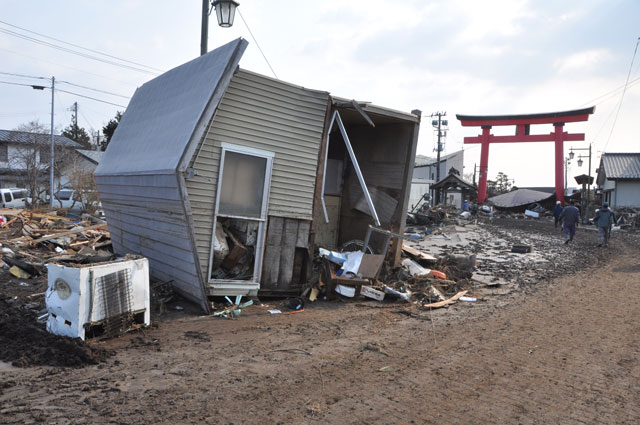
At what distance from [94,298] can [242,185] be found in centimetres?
307

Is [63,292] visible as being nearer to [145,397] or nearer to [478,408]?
[145,397]

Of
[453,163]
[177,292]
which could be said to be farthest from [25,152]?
[453,163]

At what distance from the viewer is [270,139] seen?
7.83 metres

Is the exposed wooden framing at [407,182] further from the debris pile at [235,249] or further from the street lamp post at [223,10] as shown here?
the street lamp post at [223,10]

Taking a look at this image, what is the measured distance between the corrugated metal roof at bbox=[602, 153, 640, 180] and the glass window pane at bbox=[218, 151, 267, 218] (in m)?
33.6

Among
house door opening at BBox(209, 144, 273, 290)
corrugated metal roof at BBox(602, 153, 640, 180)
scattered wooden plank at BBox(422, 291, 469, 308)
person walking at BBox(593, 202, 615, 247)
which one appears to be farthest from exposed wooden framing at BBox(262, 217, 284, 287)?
corrugated metal roof at BBox(602, 153, 640, 180)

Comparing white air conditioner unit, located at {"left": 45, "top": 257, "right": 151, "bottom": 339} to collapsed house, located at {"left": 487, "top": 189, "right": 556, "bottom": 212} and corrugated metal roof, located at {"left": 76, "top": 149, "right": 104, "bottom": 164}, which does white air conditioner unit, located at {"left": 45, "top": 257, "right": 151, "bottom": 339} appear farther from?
collapsed house, located at {"left": 487, "top": 189, "right": 556, "bottom": 212}

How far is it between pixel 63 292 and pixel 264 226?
3.32 metres

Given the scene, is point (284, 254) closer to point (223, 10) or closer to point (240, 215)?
point (240, 215)

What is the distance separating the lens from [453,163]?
60625 mm

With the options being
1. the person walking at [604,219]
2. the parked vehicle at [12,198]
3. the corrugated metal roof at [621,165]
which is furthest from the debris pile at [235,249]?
the corrugated metal roof at [621,165]

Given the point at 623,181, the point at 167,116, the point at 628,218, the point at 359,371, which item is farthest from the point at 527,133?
the point at 359,371

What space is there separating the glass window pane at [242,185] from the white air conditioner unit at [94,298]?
2033 millimetres

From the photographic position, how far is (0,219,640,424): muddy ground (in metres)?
3.64
